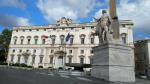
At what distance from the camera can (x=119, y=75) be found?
42.7 feet

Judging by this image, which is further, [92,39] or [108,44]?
[92,39]

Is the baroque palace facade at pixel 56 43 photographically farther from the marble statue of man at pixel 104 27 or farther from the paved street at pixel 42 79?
the paved street at pixel 42 79

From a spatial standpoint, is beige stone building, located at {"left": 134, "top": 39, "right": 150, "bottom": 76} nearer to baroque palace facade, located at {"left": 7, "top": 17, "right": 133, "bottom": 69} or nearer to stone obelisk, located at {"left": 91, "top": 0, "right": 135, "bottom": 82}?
baroque palace facade, located at {"left": 7, "top": 17, "right": 133, "bottom": 69}

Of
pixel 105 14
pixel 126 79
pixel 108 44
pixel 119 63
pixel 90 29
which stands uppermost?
pixel 90 29

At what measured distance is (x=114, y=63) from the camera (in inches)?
513

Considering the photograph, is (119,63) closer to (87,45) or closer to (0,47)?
(87,45)

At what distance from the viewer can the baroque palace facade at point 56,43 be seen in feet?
150

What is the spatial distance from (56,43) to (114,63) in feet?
120

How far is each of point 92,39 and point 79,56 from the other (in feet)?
17.3

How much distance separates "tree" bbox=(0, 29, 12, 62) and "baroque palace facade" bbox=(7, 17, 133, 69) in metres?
5.77

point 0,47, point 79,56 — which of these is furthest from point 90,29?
point 0,47

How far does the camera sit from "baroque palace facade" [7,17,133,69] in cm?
4566

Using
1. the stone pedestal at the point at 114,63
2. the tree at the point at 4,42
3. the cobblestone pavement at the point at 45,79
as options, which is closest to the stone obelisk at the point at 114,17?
the stone pedestal at the point at 114,63

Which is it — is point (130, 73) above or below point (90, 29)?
below
